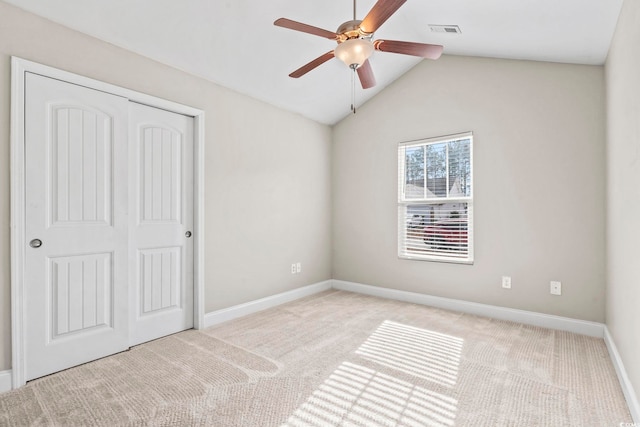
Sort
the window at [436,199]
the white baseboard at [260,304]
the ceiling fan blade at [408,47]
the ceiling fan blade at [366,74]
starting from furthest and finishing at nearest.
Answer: the window at [436,199] → the white baseboard at [260,304] → the ceiling fan blade at [366,74] → the ceiling fan blade at [408,47]

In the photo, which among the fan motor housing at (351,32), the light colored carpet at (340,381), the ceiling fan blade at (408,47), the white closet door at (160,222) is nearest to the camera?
the light colored carpet at (340,381)

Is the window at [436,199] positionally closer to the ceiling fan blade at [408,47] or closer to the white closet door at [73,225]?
the ceiling fan blade at [408,47]

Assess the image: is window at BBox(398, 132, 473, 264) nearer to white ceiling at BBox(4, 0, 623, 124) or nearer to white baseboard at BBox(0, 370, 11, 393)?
white ceiling at BBox(4, 0, 623, 124)

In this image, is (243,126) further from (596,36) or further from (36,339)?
(596,36)

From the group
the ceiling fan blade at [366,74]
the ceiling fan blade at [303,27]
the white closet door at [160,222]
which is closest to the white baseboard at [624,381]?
the ceiling fan blade at [366,74]

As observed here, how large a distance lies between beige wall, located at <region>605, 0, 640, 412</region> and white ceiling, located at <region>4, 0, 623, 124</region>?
0.35 meters

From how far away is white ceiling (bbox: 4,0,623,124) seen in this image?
2.40 meters

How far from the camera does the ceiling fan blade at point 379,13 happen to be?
5.73 feet

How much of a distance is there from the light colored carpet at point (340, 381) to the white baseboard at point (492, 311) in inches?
4.3

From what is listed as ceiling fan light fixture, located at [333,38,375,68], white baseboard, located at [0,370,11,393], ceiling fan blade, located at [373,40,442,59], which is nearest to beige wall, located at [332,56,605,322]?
ceiling fan blade, located at [373,40,442,59]

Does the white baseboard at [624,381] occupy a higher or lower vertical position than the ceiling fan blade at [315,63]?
lower

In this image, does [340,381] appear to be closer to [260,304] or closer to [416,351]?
[416,351]

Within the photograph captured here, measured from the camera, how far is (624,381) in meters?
2.08

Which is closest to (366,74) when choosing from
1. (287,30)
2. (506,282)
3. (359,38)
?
(359,38)
